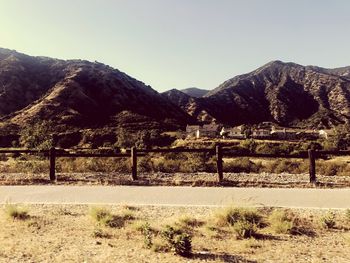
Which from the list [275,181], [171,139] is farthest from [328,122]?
[275,181]

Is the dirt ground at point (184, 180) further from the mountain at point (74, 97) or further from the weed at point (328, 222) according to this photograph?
the mountain at point (74, 97)

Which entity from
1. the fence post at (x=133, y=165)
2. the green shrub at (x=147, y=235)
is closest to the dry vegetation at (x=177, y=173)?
the fence post at (x=133, y=165)

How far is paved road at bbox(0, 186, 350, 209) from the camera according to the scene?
40.4ft

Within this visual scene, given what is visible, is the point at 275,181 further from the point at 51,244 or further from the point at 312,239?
A: the point at 51,244

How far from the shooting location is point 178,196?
13422 mm

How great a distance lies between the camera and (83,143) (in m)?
81.5

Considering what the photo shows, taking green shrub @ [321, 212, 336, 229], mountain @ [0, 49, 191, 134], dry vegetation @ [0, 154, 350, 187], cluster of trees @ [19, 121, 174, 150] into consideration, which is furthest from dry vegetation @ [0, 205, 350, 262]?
mountain @ [0, 49, 191, 134]

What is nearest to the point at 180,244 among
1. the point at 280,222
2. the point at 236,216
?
the point at 236,216

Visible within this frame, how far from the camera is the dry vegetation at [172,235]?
26.8 ft

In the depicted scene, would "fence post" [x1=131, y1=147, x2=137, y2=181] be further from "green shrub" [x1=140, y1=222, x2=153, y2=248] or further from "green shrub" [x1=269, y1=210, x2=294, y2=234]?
"green shrub" [x1=269, y1=210, x2=294, y2=234]

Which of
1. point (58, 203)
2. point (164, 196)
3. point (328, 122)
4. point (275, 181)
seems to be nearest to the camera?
point (58, 203)

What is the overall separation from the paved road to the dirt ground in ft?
3.18

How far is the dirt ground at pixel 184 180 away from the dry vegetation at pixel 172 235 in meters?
4.37

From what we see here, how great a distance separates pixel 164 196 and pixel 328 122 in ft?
596
